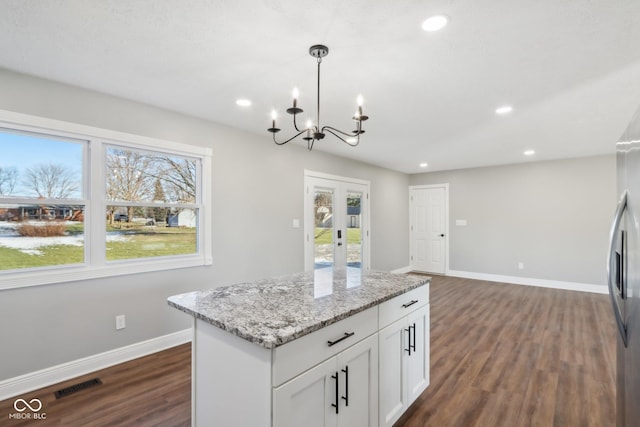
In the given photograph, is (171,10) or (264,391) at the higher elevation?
(171,10)

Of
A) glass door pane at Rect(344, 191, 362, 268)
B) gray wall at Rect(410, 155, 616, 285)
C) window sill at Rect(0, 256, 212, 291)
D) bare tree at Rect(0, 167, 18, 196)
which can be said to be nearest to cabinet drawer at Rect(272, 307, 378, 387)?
window sill at Rect(0, 256, 212, 291)

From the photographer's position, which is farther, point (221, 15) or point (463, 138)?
point (463, 138)

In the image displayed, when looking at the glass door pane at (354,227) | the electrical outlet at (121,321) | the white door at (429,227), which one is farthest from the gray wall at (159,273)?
the white door at (429,227)

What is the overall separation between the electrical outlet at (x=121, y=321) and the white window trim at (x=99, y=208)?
0.39 metres

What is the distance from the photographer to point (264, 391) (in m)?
1.20

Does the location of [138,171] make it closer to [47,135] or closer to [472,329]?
[47,135]

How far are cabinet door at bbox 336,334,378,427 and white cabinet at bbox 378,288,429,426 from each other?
3.1 inches

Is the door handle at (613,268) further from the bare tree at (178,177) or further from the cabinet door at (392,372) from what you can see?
→ the bare tree at (178,177)

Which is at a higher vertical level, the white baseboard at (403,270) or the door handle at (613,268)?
the door handle at (613,268)

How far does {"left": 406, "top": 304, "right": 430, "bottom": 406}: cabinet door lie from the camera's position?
204 cm

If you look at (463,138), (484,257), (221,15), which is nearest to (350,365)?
(221,15)

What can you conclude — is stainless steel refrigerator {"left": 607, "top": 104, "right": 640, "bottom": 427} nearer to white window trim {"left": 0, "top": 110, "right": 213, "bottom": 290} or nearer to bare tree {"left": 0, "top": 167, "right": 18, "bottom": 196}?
white window trim {"left": 0, "top": 110, "right": 213, "bottom": 290}

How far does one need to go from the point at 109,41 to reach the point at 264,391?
2188 millimetres

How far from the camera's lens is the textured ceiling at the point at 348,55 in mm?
1646
